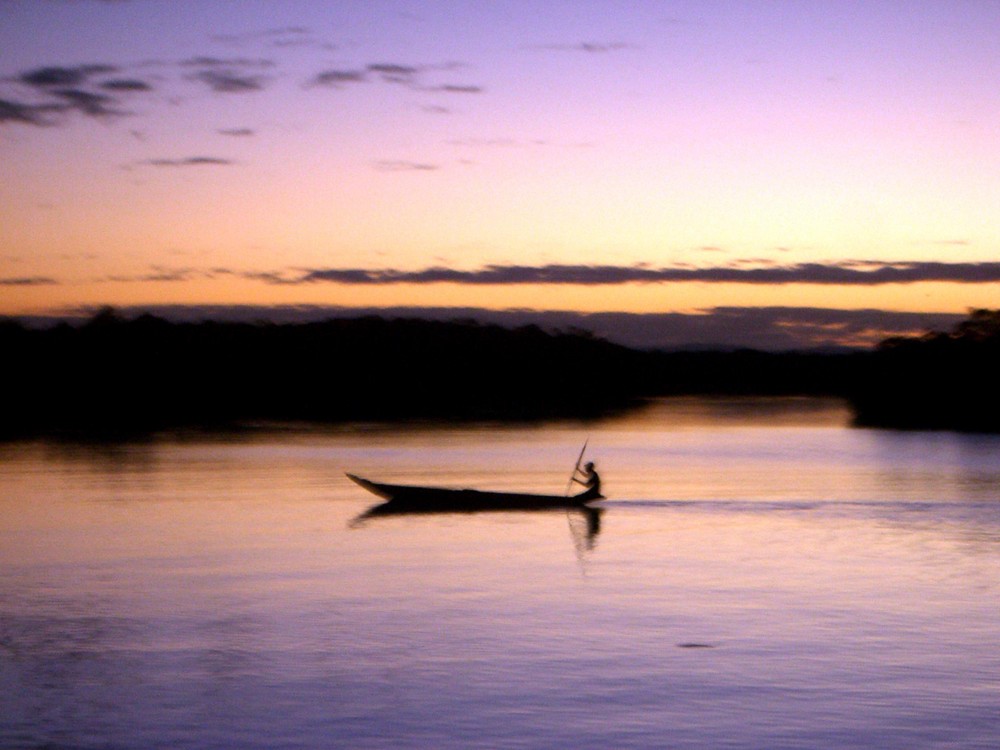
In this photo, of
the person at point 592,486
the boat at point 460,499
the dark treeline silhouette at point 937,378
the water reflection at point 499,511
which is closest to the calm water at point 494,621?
the water reflection at point 499,511

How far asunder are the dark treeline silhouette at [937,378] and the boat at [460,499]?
196 ft

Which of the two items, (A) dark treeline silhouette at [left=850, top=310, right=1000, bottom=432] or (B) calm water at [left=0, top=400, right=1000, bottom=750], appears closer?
(B) calm water at [left=0, top=400, right=1000, bottom=750]

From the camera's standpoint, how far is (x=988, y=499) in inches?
1348

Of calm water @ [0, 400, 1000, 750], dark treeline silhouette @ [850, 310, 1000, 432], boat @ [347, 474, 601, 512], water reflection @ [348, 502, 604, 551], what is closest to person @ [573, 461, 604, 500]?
boat @ [347, 474, 601, 512]

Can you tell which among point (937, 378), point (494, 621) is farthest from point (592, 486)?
point (937, 378)

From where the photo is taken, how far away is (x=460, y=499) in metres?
26.8

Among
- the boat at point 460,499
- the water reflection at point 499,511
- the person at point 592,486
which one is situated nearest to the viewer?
the water reflection at point 499,511

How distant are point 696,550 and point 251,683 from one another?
12155 millimetres

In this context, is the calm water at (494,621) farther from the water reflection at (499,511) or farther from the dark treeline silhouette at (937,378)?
the dark treeline silhouette at (937,378)

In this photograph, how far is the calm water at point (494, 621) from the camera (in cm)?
1145

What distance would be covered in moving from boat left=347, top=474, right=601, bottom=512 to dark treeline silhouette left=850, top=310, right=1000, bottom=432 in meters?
59.6

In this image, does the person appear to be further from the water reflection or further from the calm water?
the calm water

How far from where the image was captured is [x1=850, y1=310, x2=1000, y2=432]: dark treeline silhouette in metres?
88.2

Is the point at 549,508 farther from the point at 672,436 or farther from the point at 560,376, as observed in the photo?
the point at 560,376
